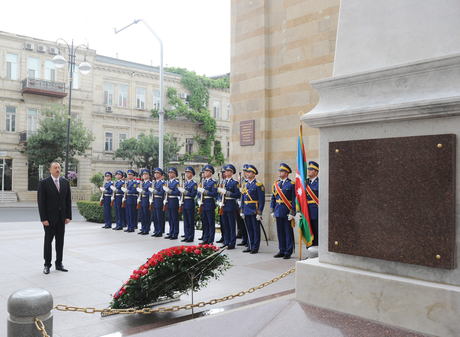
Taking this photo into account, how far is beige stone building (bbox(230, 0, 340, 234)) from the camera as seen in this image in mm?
10414

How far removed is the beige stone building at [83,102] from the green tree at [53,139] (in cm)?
152

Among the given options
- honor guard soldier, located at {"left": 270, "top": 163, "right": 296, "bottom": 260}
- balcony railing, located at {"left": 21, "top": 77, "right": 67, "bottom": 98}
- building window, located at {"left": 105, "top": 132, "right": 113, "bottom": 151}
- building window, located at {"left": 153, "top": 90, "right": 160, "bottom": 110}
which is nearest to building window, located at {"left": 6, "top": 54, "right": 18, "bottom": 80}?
balcony railing, located at {"left": 21, "top": 77, "right": 67, "bottom": 98}

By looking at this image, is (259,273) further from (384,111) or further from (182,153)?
(182,153)

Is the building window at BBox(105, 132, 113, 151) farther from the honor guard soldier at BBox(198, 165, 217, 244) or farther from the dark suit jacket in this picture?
the dark suit jacket

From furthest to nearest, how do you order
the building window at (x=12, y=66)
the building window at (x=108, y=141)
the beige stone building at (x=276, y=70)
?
the building window at (x=108, y=141)
the building window at (x=12, y=66)
the beige stone building at (x=276, y=70)

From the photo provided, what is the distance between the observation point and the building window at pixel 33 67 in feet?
111

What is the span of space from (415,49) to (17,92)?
35.2m

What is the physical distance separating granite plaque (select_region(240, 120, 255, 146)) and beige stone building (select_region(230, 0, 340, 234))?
13 cm

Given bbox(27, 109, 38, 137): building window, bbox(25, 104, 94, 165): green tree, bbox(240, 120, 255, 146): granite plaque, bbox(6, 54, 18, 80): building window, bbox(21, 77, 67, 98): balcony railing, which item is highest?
bbox(6, 54, 18, 80): building window

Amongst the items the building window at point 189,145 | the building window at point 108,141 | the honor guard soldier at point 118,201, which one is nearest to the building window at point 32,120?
the building window at point 108,141

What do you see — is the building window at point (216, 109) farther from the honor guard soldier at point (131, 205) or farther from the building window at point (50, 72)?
the honor guard soldier at point (131, 205)

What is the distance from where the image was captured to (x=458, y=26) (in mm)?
3201

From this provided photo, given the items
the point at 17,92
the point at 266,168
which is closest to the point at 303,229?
the point at 266,168

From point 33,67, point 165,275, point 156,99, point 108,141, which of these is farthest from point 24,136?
point 165,275
